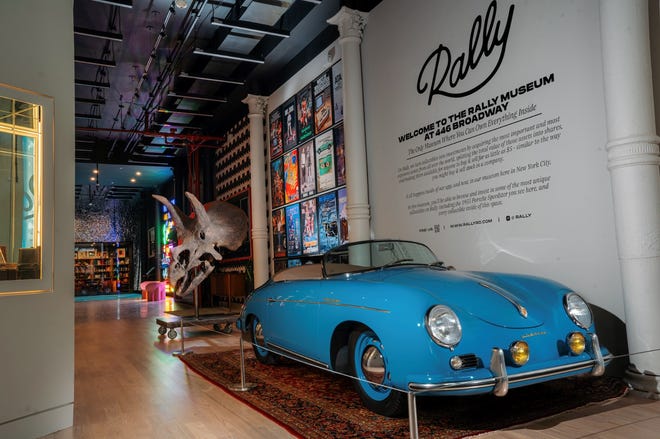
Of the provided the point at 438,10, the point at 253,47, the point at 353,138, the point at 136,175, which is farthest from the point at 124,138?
the point at 438,10

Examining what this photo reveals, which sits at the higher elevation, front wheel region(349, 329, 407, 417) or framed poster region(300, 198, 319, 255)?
framed poster region(300, 198, 319, 255)

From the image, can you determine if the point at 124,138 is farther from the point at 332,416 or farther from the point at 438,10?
the point at 332,416

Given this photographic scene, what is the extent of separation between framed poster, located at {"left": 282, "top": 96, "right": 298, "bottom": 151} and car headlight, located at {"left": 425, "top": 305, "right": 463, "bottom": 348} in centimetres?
658

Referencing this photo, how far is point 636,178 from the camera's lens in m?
3.52

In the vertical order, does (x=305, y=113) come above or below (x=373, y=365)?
above

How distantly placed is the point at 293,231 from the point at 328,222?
1.29 metres

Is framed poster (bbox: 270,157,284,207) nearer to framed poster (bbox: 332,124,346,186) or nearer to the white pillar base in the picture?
framed poster (bbox: 332,124,346,186)

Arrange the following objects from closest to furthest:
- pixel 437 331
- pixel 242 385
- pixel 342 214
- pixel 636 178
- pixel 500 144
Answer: pixel 437 331 → pixel 636 178 → pixel 242 385 → pixel 500 144 → pixel 342 214

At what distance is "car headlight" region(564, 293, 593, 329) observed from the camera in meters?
3.04

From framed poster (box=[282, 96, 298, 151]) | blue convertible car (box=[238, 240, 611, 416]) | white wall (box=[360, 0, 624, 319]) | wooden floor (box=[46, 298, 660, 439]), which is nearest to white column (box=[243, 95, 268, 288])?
framed poster (box=[282, 96, 298, 151])

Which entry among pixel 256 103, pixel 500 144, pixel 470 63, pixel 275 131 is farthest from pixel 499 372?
pixel 256 103

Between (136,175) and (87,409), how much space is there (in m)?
17.2

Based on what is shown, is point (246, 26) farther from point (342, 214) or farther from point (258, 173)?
point (258, 173)

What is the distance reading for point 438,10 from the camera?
575 cm
